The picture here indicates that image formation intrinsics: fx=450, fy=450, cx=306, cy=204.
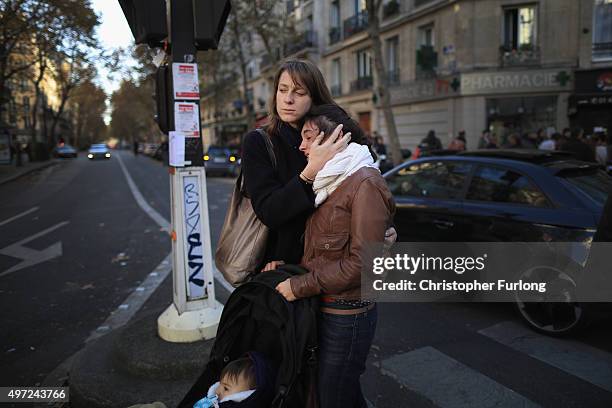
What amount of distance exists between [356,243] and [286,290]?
1.08 feet

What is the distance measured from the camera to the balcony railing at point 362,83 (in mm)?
26519

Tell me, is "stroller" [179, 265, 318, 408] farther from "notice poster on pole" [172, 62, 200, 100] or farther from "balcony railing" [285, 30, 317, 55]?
"balcony railing" [285, 30, 317, 55]

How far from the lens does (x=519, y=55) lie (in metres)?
19.6

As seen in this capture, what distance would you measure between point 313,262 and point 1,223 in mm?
10369

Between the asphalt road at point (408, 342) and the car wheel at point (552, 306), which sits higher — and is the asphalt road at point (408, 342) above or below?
below

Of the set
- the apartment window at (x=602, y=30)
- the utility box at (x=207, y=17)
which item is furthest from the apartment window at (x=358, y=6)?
the utility box at (x=207, y=17)

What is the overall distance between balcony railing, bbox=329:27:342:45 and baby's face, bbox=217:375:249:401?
29.7 meters

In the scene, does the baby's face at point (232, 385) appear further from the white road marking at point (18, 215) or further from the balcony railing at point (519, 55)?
the balcony railing at point (519, 55)

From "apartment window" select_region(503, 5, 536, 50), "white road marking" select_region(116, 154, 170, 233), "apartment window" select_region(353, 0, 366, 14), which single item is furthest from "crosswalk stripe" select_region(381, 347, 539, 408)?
"apartment window" select_region(353, 0, 366, 14)

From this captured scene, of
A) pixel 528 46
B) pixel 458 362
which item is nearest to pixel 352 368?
pixel 458 362

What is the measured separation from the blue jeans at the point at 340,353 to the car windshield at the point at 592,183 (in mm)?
3174

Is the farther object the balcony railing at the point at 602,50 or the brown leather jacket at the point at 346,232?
the balcony railing at the point at 602,50

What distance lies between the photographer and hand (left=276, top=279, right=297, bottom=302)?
1699mm

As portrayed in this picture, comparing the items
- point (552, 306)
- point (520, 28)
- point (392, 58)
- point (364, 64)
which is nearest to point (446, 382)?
point (552, 306)
